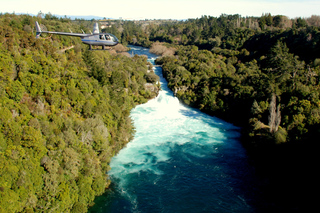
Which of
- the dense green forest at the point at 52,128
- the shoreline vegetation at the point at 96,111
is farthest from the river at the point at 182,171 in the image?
the dense green forest at the point at 52,128

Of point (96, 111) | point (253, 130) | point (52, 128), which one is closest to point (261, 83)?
point (253, 130)

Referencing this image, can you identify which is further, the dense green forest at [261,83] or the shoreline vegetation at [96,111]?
the dense green forest at [261,83]

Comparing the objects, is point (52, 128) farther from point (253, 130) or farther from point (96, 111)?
point (253, 130)

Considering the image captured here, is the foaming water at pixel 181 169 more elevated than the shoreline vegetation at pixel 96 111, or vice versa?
the shoreline vegetation at pixel 96 111

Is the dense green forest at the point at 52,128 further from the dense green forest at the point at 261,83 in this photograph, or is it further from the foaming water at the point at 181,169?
the dense green forest at the point at 261,83

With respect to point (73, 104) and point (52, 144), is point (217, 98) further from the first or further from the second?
point (52, 144)

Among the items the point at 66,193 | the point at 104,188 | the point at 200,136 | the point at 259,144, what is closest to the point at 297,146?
the point at 259,144
